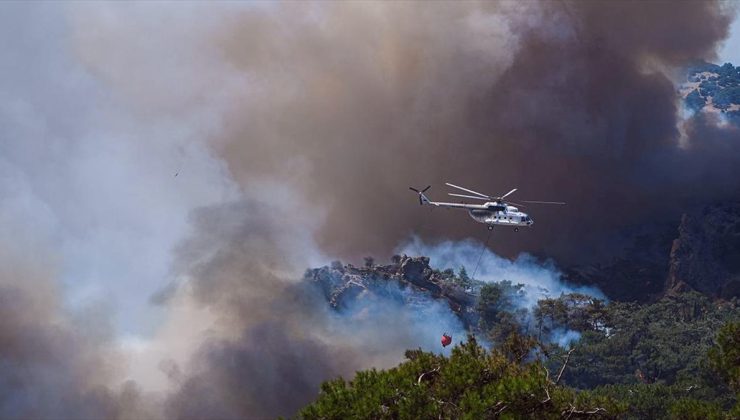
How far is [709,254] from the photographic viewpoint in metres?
119

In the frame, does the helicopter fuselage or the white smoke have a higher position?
the white smoke

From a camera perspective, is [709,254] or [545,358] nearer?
[545,358]

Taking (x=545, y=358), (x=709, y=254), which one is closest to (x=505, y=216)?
(x=545, y=358)

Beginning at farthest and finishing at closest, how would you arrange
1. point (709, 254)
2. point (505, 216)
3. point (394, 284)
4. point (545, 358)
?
point (709, 254), point (394, 284), point (545, 358), point (505, 216)

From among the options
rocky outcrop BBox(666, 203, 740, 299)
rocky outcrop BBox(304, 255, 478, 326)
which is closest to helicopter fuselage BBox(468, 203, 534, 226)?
rocky outcrop BBox(304, 255, 478, 326)

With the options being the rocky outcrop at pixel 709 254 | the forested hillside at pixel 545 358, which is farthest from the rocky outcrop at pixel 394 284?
the rocky outcrop at pixel 709 254

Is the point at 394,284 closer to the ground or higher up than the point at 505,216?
higher up

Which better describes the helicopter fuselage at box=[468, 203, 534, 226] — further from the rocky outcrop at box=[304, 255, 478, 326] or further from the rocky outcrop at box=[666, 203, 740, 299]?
the rocky outcrop at box=[666, 203, 740, 299]

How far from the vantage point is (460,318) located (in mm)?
102625

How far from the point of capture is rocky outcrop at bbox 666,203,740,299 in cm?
11538

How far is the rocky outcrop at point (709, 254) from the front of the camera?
115375 mm

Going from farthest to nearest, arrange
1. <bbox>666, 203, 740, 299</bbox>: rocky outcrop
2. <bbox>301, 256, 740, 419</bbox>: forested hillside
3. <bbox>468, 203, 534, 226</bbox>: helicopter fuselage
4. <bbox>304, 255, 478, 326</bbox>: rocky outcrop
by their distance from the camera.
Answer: <bbox>666, 203, 740, 299</bbox>: rocky outcrop, <bbox>304, 255, 478, 326</bbox>: rocky outcrop, <bbox>468, 203, 534, 226</bbox>: helicopter fuselage, <bbox>301, 256, 740, 419</bbox>: forested hillside

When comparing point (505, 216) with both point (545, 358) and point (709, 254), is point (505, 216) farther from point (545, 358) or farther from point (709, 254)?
point (709, 254)

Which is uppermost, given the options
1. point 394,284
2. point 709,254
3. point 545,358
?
point 709,254
